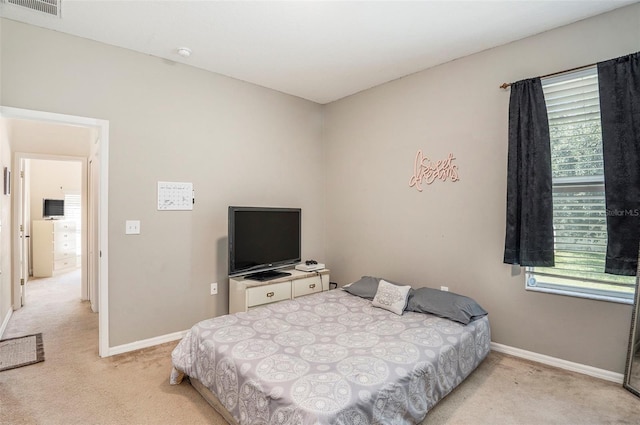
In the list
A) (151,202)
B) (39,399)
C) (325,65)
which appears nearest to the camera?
(39,399)

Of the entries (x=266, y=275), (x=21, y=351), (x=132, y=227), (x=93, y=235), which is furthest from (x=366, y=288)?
(x=93, y=235)

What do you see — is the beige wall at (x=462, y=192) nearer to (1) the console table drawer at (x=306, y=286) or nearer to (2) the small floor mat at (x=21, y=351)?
(1) the console table drawer at (x=306, y=286)

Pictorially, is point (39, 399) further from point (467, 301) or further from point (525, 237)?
point (525, 237)

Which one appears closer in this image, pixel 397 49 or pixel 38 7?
pixel 38 7

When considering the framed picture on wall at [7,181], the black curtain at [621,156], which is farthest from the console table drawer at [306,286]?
the framed picture on wall at [7,181]

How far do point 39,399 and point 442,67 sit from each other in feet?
14.0

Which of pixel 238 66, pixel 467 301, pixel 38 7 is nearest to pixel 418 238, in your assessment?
pixel 467 301

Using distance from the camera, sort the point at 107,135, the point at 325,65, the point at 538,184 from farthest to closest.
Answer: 1. the point at 325,65
2. the point at 107,135
3. the point at 538,184

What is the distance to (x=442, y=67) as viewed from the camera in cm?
329

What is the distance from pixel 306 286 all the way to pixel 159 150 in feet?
6.76

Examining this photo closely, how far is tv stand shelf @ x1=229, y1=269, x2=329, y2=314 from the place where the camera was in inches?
126

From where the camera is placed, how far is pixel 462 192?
124 inches

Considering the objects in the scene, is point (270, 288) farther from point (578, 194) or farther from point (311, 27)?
point (578, 194)

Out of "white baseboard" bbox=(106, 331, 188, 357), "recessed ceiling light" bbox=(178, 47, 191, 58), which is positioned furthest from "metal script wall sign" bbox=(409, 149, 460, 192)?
"white baseboard" bbox=(106, 331, 188, 357)
